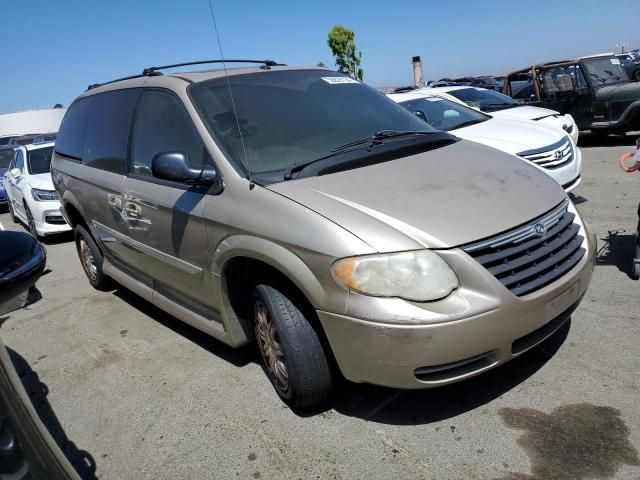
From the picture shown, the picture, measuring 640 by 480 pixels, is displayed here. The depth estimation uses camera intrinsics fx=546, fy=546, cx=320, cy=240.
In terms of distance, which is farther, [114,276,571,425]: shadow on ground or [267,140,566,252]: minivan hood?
[114,276,571,425]: shadow on ground

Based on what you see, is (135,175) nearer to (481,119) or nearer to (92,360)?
(92,360)

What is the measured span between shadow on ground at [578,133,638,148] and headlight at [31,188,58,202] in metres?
10.3

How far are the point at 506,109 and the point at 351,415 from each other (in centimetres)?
750

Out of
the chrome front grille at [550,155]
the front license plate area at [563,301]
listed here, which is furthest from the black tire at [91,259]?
the chrome front grille at [550,155]

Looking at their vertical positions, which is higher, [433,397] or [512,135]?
[512,135]

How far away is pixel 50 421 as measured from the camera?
335cm

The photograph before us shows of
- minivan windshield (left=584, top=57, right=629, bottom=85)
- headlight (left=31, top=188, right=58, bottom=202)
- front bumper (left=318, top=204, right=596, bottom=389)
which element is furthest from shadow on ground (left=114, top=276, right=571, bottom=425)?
minivan windshield (left=584, top=57, right=629, bottom=85)

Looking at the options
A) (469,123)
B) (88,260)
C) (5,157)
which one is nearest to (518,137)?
(469,123)

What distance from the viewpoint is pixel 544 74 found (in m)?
11.2

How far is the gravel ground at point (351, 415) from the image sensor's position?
8.30ft

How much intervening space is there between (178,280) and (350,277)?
64.2 inches

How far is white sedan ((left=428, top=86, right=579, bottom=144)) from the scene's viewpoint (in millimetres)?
7930

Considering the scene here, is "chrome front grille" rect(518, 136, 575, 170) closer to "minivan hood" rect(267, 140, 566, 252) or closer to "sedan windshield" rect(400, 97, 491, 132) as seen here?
"sedan windshield" rect(400, 97, 491, 132)

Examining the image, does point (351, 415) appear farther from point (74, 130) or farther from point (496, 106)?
point (496, 106)
